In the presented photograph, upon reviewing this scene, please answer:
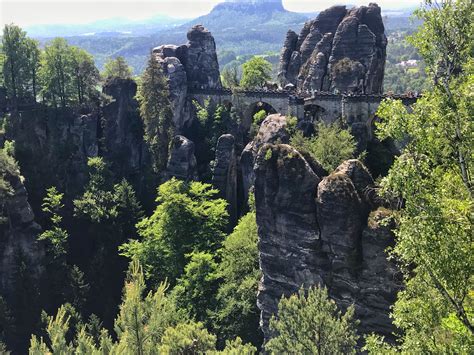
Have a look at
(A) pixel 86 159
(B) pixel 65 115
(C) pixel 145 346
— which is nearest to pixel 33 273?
(A) pixel 86 159

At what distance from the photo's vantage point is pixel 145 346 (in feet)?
81.6

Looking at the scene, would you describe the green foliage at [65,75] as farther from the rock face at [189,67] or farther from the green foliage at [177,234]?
the green foliage at [177,234]

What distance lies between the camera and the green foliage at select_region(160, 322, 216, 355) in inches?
1057

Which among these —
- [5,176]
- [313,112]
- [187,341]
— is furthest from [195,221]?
[5,176]

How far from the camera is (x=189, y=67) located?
69625 mm

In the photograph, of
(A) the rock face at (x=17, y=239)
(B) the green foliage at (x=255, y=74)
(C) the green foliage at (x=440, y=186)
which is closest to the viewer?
(C) the green foliage at (x=440, y=186)

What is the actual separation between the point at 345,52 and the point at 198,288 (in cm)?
3501

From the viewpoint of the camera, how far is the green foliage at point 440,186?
43.1 feet

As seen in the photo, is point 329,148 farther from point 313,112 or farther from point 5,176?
point 5,176

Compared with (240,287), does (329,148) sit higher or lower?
higher

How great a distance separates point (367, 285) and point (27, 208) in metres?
38.6

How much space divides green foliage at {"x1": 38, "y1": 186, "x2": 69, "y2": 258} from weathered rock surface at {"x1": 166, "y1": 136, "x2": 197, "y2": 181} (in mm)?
12855

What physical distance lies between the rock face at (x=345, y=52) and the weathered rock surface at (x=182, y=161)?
58.4ft

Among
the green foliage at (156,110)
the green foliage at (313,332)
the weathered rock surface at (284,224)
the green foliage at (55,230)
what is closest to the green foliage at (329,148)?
the weathered rock surface at (284,224)
